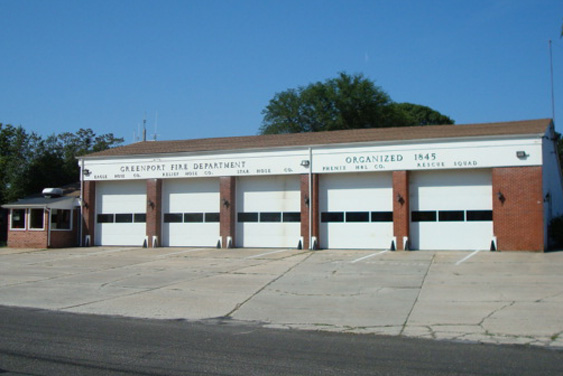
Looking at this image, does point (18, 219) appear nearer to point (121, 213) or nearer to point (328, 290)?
point (121, 213)

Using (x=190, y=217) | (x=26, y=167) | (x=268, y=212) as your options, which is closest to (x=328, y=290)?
(x=268, y=212)

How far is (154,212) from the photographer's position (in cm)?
2994

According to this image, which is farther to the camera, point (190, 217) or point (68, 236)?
point (68, 236)

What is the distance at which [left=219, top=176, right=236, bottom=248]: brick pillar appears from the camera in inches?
1115

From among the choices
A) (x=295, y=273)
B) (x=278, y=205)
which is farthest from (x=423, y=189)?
(x=295, y=273)

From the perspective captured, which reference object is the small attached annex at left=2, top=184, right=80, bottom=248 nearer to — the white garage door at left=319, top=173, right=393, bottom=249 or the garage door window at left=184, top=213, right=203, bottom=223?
the garage door window at left=184, top=213, right=203, bottom=223

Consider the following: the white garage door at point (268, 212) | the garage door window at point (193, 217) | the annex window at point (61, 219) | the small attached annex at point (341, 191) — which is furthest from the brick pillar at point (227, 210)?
the annex window at point (61, 219)

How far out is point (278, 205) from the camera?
28.1 m

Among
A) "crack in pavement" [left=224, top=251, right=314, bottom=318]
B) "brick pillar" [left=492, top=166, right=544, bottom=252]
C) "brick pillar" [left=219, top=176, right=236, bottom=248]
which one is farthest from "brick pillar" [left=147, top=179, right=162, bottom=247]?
"brick pillar" [left=492, top=166, right=544, bottom=252]

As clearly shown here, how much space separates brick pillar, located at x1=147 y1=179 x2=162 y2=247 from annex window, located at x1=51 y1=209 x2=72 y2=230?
17.0 ft

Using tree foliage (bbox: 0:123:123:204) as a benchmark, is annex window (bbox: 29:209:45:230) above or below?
below

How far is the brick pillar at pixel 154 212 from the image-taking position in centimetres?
2988

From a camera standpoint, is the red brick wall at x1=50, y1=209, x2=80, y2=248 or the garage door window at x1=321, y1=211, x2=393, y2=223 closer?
the garage door window at x1=321, y1=211, x2=393, y2=223

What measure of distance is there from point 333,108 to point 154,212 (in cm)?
3332
